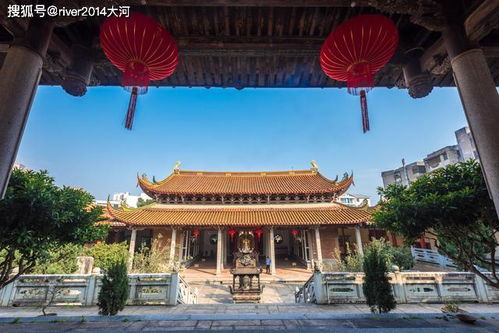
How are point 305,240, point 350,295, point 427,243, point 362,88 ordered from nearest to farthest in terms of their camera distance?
point 362,88, point 350,295, point 305,240, point 427,243

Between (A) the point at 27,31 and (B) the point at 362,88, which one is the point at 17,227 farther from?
(B) the point at 362,88

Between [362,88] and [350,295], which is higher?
[362,88]

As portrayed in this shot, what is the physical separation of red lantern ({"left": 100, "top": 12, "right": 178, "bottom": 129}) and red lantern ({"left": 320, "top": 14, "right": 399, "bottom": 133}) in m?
1.77

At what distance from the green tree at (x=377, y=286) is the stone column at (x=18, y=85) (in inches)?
233

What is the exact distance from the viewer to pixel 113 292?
190 inches

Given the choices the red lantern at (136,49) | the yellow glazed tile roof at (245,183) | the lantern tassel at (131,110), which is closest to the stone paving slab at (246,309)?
the lantern tassel at (131,110)

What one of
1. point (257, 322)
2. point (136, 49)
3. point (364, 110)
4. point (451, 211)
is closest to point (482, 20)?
point (364, 110)

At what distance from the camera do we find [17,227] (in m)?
3.22

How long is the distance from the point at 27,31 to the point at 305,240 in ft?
52.4

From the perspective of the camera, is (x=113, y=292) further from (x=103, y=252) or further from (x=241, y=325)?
(x=103, y=252)

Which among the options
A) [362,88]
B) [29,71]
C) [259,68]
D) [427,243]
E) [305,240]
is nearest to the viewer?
[29,71]

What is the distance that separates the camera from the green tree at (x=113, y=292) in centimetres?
476

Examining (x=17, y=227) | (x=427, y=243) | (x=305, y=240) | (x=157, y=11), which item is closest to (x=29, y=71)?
(x=157, y=11)

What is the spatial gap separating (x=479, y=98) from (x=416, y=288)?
275 inches
